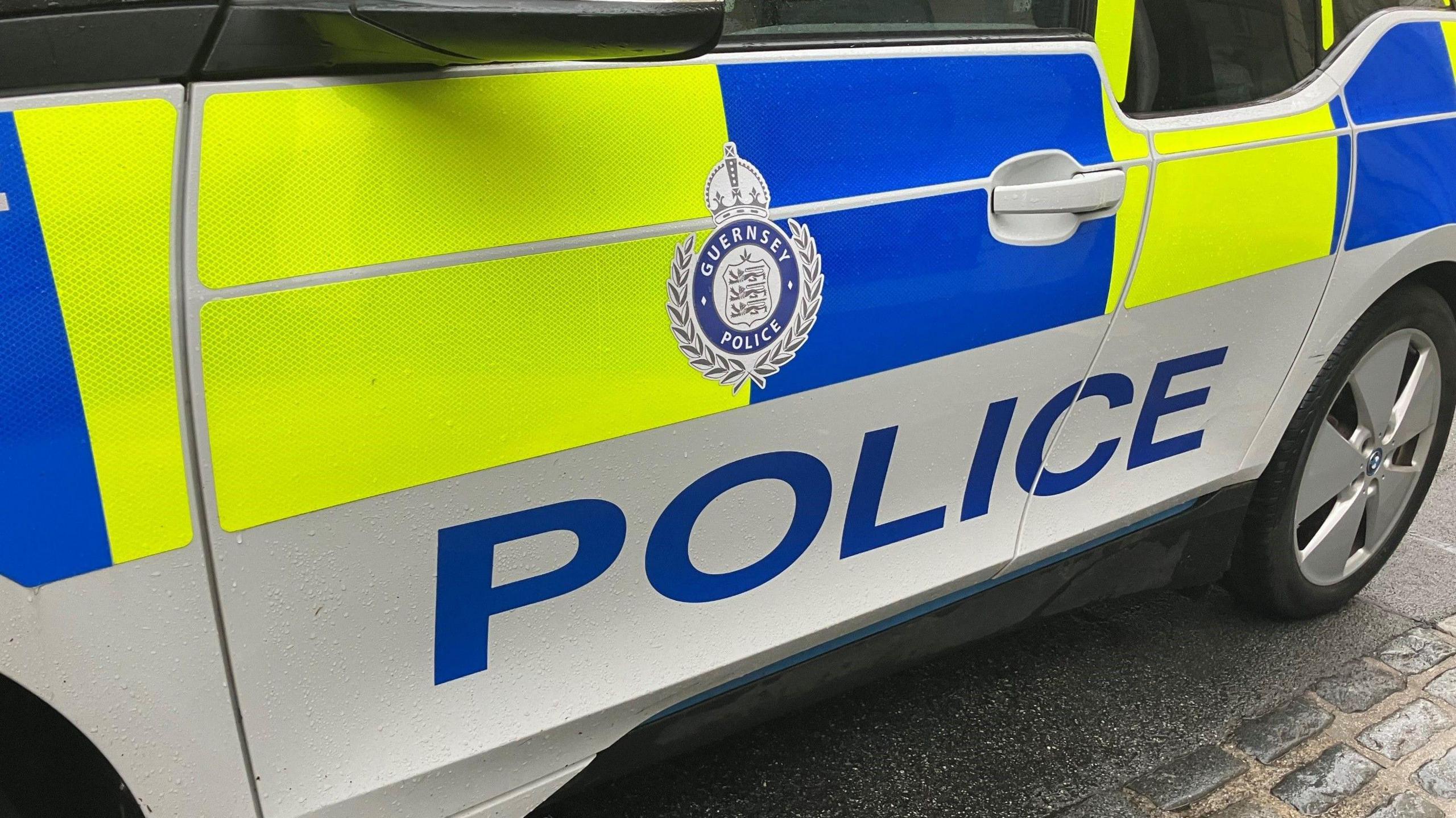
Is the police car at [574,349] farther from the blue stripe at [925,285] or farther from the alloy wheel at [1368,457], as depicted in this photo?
the alloy wheel at [1368,457]

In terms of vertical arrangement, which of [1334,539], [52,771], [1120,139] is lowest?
[1334,539]

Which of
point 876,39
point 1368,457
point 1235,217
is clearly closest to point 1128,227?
point 1235,217

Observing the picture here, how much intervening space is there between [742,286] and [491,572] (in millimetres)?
425

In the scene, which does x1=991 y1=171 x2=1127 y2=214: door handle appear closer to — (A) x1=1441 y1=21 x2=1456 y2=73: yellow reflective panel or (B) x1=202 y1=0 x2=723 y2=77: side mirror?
(B) x1=202 y1=0 x2=723 y2=77: side mirror

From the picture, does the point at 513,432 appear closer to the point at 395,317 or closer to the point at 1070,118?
the point at 395,317

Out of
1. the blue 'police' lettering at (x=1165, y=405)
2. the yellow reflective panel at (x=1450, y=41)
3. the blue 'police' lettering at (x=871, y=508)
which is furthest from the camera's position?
the yellow reflective panel at (x=1450, y=41)

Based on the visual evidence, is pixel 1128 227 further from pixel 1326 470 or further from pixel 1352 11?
pixel 1326 470

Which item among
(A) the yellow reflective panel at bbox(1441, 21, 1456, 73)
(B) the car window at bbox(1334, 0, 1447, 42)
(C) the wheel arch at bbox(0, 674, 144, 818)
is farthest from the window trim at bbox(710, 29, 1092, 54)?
(A) the yellow reflective panel at bbox(1441, 21, 1456, 73)

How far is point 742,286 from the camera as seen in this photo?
132 cm

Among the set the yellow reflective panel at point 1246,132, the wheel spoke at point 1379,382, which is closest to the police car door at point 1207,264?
the yellow reflective panel at point 1246,132

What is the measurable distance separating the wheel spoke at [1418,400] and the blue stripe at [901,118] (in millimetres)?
1222

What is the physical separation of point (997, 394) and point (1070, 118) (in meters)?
0.40

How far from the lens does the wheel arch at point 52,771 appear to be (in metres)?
1.08

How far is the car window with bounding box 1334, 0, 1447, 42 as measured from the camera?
2.04 m
